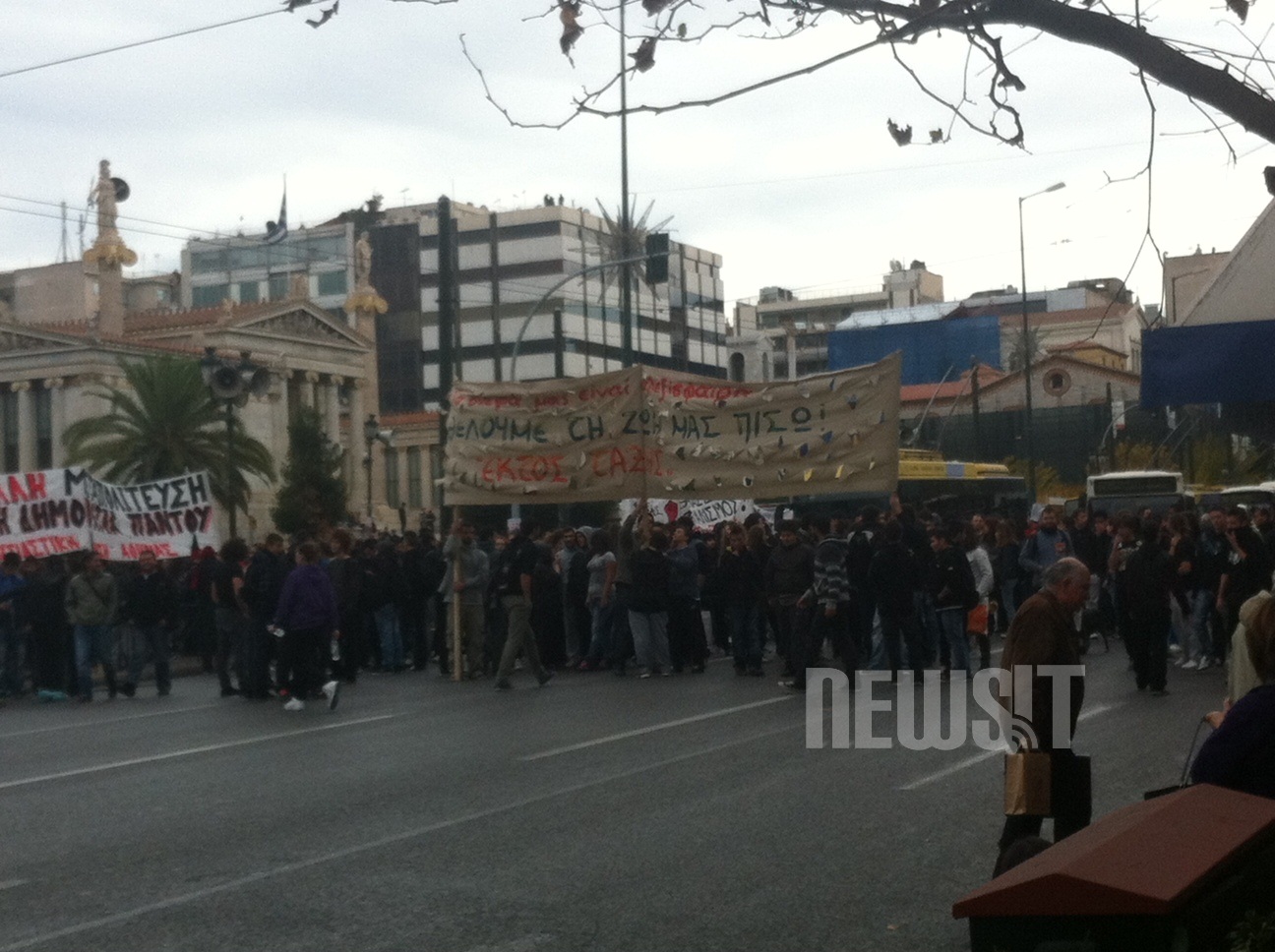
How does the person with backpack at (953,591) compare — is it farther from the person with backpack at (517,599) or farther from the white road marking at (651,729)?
the person with backpack at (517,599)

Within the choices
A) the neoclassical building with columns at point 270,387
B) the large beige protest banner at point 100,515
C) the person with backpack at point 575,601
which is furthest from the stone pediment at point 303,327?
the person with backpack at point 575,601

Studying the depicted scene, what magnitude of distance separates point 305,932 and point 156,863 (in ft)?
6.42

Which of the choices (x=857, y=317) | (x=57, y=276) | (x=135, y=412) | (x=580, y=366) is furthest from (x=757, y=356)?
(x=135, y=412)

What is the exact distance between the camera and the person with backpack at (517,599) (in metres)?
19.5

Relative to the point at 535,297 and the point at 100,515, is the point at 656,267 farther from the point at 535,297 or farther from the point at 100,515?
the point at 535,297

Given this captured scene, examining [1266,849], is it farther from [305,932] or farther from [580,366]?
[580,366]

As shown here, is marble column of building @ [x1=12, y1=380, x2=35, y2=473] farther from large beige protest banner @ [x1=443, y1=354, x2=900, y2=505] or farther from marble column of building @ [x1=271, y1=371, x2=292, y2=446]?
large beige protest banner @ [x1=443, y1=354, x2=900, y2=505]

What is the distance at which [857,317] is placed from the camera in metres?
121

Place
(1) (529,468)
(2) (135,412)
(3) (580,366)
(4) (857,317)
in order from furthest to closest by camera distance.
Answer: (4) (857,317) < (3) (580,366) < (2) (135,412) < (1) (529,468)

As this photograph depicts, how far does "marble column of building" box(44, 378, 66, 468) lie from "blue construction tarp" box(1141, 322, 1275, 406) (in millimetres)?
73589

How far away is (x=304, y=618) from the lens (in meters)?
18.2

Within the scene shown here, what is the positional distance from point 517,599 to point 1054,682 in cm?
1203

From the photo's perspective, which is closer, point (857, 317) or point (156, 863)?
point (156, 863)

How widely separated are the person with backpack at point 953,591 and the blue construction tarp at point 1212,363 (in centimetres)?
609
